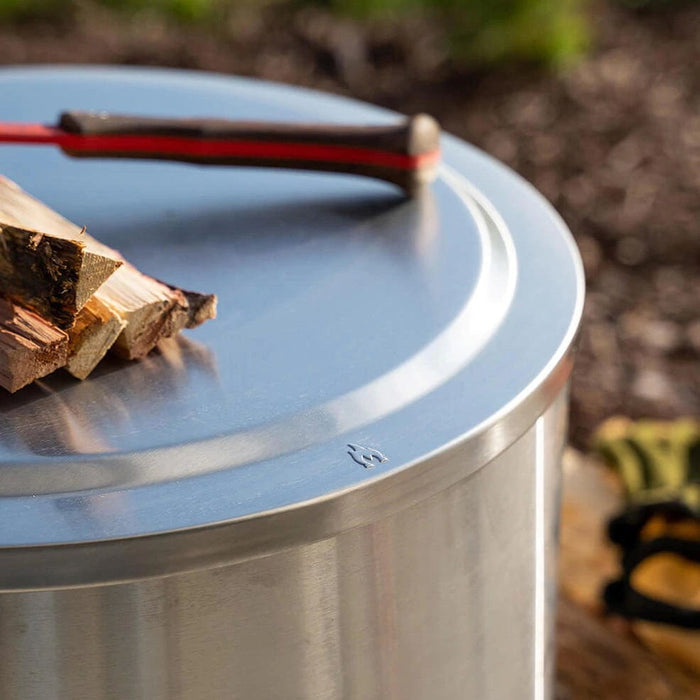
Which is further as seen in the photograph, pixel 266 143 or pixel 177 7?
pixel 177 7

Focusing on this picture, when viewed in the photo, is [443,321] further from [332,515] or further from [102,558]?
[102,558]

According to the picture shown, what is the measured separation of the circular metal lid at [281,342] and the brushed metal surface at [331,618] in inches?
2.3

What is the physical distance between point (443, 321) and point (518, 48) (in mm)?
3091

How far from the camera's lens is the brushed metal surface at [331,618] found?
0.90 m

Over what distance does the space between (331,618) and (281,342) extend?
0.26 m

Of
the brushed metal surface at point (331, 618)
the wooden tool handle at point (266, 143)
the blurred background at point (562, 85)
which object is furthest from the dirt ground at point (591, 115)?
the brushed metal surface at point (331, 618)

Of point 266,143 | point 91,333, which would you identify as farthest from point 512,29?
point 91,333

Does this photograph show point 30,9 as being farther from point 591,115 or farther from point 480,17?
point 591,115

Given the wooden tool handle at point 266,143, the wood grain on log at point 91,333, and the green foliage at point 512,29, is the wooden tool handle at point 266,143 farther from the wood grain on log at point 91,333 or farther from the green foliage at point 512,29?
the green foliage at point 512,29

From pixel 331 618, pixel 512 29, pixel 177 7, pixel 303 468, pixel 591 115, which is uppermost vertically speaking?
pixel 177 7

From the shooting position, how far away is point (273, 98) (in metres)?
1.68

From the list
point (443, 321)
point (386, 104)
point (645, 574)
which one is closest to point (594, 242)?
point (386, 104)

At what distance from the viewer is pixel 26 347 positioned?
96 cm

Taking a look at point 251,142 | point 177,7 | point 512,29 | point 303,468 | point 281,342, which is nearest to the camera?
point 303,468
